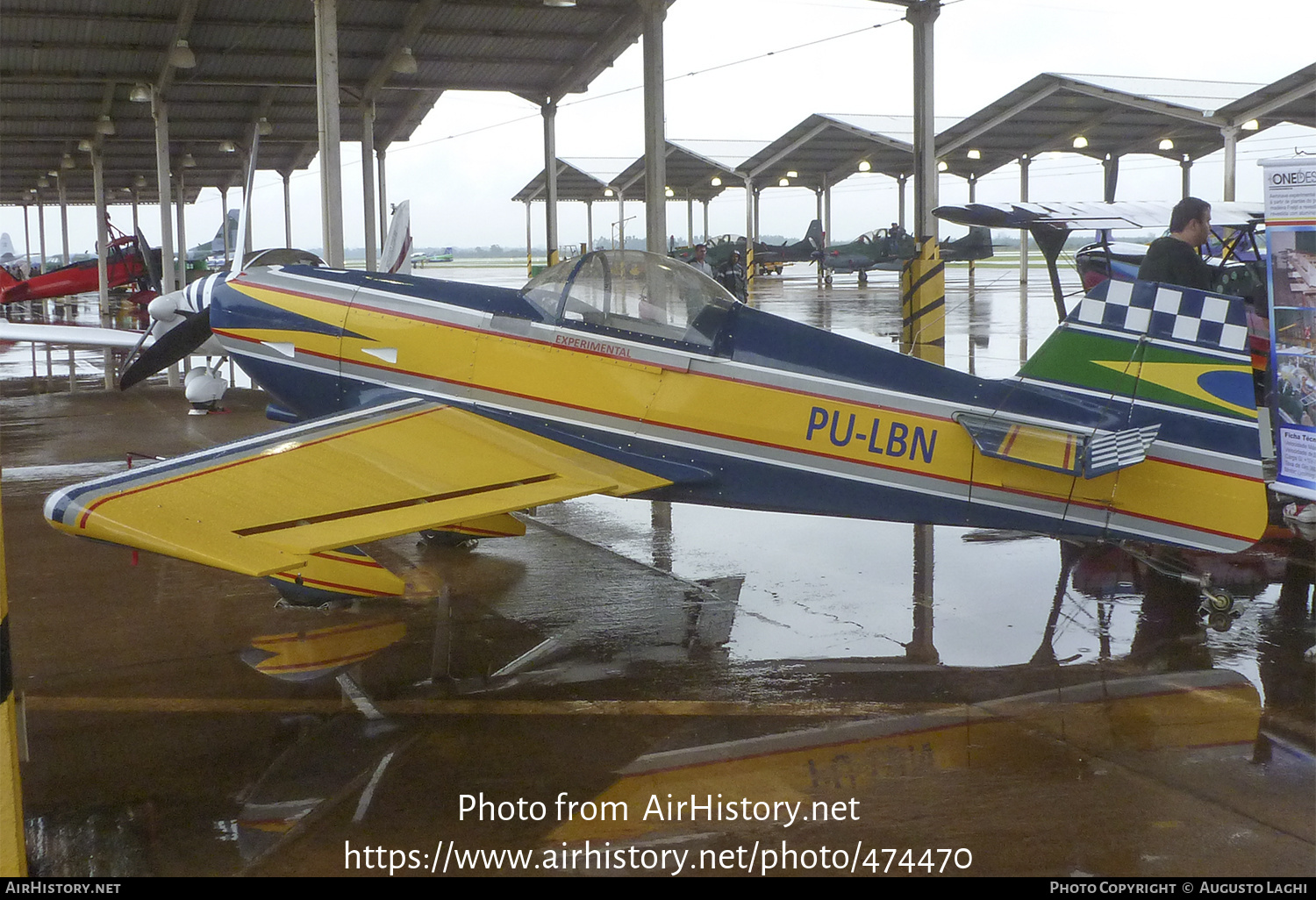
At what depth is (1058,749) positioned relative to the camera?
3.85 metres

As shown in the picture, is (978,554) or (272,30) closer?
(978,554)

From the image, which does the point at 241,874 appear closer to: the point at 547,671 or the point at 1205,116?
the point at 547,671

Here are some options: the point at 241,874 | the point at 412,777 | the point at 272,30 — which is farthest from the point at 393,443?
the point at 272,30

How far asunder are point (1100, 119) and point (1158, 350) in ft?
88.1

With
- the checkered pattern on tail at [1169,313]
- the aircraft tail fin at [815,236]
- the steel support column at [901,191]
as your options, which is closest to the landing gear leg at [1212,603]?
the checkered pattern on tail at [1169,313]

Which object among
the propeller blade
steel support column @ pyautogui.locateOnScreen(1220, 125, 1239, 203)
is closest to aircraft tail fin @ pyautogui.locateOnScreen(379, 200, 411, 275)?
the propeller blade

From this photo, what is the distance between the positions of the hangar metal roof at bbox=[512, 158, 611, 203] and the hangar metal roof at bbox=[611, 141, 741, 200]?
125 cm

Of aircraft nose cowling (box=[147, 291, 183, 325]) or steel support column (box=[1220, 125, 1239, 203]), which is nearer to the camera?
aircraft nose cowling (box=[147, 291, 183, 325])

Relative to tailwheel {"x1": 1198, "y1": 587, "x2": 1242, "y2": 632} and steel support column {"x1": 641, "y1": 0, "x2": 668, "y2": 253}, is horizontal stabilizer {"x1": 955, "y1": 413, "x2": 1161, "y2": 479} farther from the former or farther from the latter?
steel support column {"x1": 641, "y1": 0, "x2": 668, "y2": 253}

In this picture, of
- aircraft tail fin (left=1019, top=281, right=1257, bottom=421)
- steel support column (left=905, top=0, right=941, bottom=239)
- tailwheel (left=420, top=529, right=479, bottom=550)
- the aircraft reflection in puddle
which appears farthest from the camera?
steel support column (left=905, top=0, right=941, bottom=239)

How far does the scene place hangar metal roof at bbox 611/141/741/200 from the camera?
132ft

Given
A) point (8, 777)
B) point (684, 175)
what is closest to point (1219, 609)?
point (8, 777)

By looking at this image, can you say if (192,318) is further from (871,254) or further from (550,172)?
(871,254)

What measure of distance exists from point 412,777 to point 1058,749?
2337 millimetres
